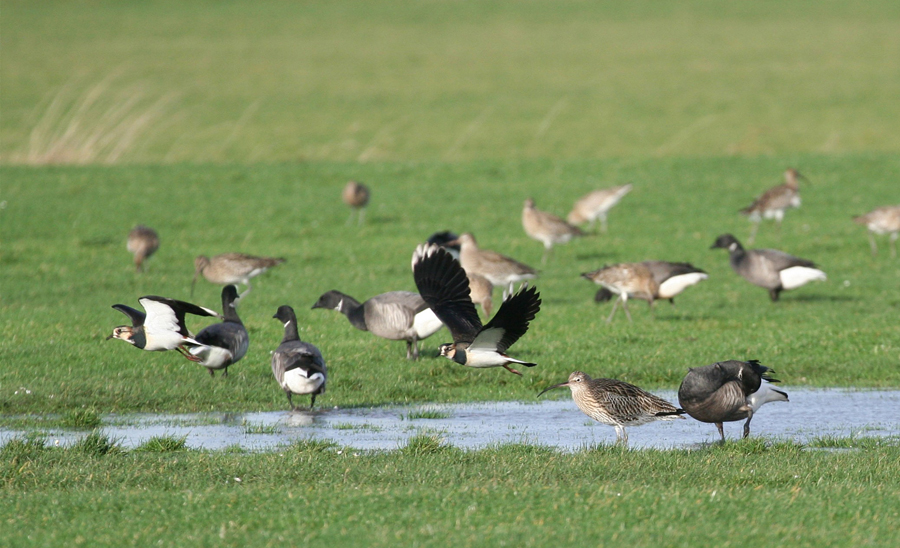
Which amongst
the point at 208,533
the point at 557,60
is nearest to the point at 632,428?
the point at 208,533

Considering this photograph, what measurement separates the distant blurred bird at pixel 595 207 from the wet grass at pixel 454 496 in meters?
16.2

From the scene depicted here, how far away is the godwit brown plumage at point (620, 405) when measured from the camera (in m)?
10.7

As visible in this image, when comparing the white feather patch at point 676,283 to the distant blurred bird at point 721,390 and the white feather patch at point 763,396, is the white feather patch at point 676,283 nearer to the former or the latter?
the white feather patch at point 763,396

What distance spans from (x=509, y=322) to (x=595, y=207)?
51.4 ft

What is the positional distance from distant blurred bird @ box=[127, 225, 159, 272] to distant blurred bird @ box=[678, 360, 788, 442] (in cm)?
1378

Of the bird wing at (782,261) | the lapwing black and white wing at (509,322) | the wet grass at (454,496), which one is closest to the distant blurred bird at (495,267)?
the bird wing at (782,261)

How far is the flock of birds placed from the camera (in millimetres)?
10742

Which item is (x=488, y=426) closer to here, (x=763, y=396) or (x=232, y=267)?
(x=763, y=396)

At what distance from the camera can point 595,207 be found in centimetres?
2636

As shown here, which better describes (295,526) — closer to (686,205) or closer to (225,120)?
(686,205)

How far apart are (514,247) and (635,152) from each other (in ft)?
65.7

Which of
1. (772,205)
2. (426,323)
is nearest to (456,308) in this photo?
(426,323)

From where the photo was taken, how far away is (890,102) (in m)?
52.9

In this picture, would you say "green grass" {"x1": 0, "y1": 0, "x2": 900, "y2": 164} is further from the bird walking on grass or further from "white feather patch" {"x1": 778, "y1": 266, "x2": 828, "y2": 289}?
the bird walking on grass
